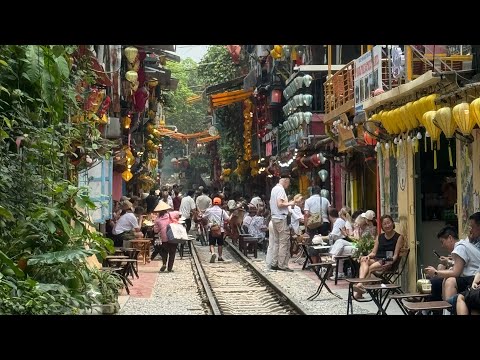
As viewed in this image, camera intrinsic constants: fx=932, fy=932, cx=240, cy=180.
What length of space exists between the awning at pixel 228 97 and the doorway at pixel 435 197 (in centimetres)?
2616

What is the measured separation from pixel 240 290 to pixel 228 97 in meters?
25.9

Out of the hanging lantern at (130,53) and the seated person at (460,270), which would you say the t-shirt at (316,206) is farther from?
the seated person at (460,270)

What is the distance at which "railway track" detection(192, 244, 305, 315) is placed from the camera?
1516cm

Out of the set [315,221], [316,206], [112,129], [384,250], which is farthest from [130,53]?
[384,250]

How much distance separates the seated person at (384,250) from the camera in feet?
45.5

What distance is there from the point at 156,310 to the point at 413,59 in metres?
5.56

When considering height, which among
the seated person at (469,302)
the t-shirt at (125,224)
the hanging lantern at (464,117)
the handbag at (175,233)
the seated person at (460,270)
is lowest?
the seated person at (469,302)

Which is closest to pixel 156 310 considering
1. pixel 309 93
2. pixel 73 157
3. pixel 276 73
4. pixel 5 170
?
pixel 73 157

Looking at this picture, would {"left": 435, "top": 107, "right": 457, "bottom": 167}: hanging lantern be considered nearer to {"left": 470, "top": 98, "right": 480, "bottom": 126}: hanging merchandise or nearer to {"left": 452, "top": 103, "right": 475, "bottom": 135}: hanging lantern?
{"left": 452, "top": 103, "right": 475, "bottom": 135}: hanging lantern

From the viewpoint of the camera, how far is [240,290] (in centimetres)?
1830

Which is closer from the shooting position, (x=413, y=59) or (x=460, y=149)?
(x=460, y=149)

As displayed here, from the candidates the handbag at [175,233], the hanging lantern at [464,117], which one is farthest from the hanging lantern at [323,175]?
the hanging lantern at [464,117]
